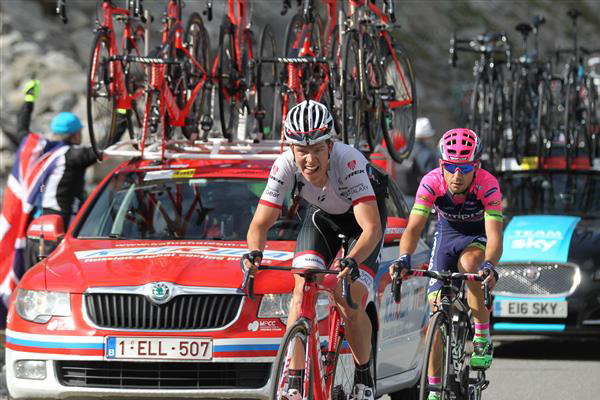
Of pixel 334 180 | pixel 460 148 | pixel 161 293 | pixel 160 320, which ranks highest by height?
pixel 460 148

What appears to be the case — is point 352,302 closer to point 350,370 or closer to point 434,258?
point 350,370

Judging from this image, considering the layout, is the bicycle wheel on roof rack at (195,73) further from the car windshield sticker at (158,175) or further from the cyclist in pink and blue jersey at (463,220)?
the cyclist in pink and blue jersey at (463,220)

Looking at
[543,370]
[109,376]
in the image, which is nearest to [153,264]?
[109,376]

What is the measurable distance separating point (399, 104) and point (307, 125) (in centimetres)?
478

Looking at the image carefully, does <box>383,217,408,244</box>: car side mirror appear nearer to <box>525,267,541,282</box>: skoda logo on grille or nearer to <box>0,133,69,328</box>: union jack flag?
<box>525,267,541,282</box>: skoda logo on grille

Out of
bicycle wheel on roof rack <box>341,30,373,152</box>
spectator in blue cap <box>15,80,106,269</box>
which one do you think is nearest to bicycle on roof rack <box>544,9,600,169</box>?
bicycle wheel on roof rack <box>341,30,373,152</box>

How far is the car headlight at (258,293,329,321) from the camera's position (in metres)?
7.57

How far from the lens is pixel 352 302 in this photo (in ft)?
21.9

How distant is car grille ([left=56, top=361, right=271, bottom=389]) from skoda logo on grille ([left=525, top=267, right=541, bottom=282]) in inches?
212

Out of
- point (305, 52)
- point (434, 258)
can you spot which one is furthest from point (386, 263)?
point (305, 52)

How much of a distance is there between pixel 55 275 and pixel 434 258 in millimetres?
2273

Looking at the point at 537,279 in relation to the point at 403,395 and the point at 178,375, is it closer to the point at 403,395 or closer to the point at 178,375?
the point at 403,395

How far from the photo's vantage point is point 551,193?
548 inches

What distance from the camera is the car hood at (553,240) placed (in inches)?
481
